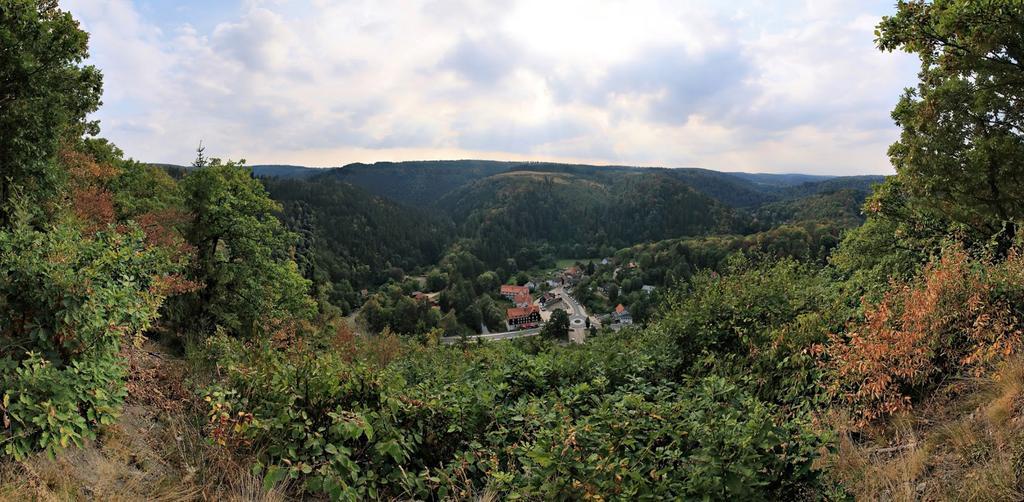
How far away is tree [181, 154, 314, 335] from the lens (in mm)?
17469

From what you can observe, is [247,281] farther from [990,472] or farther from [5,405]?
[990,472]

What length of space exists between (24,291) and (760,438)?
6103 mm

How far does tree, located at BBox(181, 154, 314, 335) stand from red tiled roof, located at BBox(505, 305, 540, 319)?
72448 millimetres

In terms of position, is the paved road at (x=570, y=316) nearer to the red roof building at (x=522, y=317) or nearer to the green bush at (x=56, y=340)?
the red roof building at (x=522, y=317)

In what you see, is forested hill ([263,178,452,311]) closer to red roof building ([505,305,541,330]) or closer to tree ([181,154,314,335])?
red roof building ([505,305,541,330])

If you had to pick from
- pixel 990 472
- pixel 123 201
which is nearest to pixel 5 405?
pixel 990 472

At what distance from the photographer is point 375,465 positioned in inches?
156

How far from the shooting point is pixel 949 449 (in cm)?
397

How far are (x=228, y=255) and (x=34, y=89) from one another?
27.4 feet

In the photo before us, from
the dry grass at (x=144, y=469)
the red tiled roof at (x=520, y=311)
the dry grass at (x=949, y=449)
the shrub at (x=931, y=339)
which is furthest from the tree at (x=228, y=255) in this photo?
the red tiled roof at (x=520, y=311)

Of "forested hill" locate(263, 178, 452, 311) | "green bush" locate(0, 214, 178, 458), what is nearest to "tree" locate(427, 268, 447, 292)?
"forested hill" locate(263, 178, 452, 311)

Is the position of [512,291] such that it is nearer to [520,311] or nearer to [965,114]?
[520,311]

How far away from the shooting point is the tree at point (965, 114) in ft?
21.5

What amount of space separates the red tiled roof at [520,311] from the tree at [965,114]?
8048 cm
